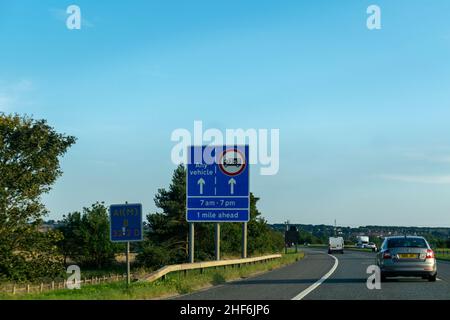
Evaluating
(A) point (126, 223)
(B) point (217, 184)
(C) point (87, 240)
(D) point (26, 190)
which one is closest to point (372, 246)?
(C) point (87, 240)

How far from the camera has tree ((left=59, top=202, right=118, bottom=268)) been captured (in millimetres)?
98250

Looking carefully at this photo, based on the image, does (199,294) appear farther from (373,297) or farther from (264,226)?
(264,226)

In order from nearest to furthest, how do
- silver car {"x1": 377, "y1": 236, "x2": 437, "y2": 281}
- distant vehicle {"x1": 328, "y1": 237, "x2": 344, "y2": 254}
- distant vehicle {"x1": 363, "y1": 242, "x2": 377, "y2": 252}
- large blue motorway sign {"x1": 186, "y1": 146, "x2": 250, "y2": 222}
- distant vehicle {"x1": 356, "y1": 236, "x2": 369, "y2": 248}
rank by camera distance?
1. silver car {"x1": 377, "y1": 236, "x2": 437, "y2": 281}
2. large blue motorway sign {"x1": 186, "y1": 146, "x2": 250, "y2": 222}
3. distant vehicle {"x1": 363, "y1": 242, "x2": 377, "y2": 252}
4. distant vehicle {"x1": 328, "y1": 237, "x2": 344, "y2": 254}
5. distant vehicle {"x1": 356, "y1": 236, "x2": 369, "y2": 248}

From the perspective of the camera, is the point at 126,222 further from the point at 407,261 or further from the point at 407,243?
the point at 407,243

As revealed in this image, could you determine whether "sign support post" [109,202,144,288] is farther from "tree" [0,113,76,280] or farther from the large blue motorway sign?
"tree" [0,113,76,280]

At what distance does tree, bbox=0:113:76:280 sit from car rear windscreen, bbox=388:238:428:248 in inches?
1077

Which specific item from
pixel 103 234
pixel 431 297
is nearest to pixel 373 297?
pixel 431 297

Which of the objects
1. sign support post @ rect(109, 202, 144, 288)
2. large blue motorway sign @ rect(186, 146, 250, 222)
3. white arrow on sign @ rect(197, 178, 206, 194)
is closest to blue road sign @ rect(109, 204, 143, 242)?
sign support post @ rect(109, 202, 144, 288)

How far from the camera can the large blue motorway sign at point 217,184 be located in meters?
30.7

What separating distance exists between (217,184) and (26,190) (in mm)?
19302

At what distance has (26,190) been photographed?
45.5m

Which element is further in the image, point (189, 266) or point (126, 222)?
point (189, 266)

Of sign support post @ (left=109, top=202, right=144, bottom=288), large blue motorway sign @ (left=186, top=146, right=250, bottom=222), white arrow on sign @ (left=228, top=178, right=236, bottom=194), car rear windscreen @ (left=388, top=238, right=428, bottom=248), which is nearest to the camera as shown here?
sign support post @ (left=109, top=202, right=144, bottom=288)

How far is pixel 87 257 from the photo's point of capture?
9888 centimetres
